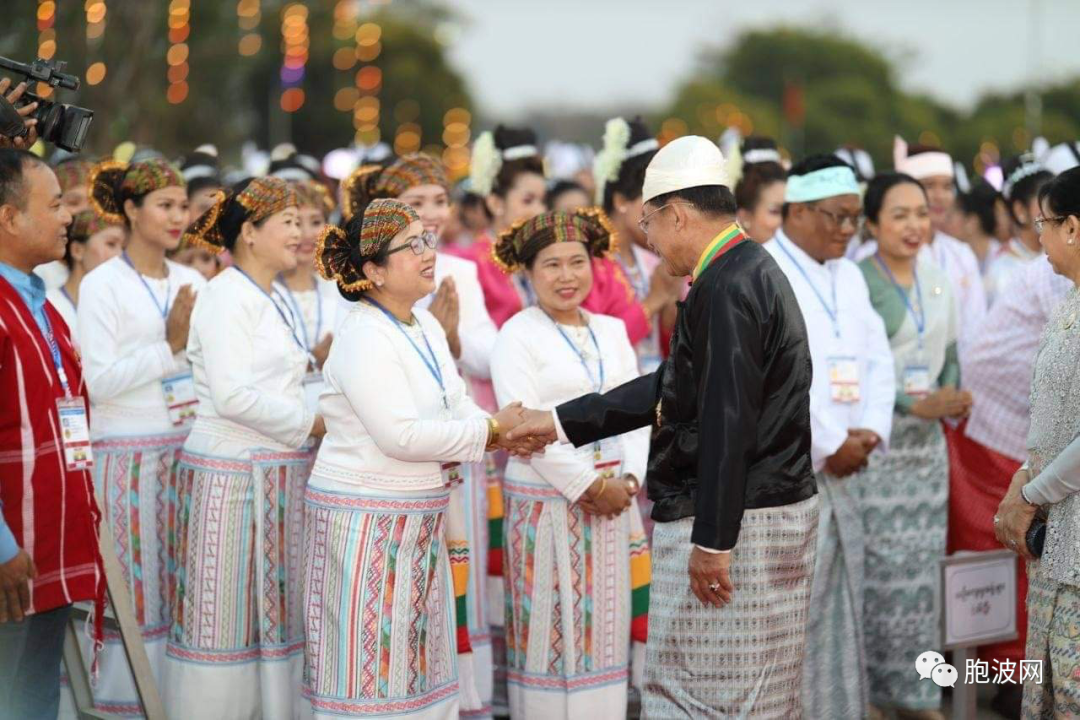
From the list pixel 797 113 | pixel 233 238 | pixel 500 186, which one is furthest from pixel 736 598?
pixel 797 113

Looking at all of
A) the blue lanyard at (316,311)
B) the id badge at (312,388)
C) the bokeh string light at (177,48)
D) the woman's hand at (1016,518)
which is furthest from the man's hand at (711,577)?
the bokeh string light at (177,48)

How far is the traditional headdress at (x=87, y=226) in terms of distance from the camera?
654 centimetres

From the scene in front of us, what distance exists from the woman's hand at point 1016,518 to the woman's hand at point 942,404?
1.74 metres

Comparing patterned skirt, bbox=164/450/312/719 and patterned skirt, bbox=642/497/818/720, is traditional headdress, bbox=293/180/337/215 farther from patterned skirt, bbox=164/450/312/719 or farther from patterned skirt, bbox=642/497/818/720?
patterned skirt, bbox=642/497/818/720

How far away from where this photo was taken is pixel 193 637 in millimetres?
5340

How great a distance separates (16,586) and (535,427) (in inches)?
70.9

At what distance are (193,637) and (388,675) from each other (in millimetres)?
1192

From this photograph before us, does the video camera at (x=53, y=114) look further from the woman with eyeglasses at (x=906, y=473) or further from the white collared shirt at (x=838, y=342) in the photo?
the woman with eyeglasses at (x=906, y=473)

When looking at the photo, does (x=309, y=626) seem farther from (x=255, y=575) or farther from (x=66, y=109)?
(x=66, y=109)

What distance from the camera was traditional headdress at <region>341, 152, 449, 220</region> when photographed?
6055mm

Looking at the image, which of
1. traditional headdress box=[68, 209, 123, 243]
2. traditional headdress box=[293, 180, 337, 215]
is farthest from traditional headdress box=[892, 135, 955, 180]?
traditional headdress box=[68, 209, 123, 243]

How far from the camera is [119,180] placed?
20.1 ft

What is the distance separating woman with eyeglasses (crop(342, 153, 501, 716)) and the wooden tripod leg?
156cm

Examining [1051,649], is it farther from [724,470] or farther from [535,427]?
[535,427]
